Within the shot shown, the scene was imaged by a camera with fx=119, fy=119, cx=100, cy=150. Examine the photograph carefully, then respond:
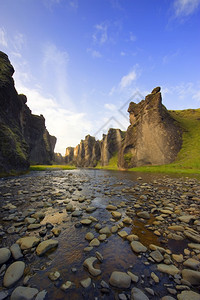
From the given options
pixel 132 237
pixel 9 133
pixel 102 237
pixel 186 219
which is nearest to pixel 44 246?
pixel 102 237

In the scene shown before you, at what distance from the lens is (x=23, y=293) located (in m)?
2.23

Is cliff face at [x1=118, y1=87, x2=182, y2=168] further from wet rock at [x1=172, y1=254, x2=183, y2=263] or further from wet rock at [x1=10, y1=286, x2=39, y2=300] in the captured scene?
wet rock at [x1=10, y1=286, x2=39, y2=300]

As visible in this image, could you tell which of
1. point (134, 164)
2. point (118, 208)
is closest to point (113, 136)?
point (134, 164)

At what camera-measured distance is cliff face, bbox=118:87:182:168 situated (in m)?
43.8

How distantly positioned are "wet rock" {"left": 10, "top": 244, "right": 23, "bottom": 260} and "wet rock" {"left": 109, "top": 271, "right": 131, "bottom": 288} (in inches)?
101

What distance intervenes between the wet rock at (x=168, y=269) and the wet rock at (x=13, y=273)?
328 cm

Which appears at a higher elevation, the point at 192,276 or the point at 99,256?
the point at 192,276

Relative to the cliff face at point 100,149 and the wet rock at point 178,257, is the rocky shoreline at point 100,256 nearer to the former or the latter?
the wet rock at point 178,257

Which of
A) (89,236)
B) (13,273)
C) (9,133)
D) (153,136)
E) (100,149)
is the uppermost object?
(100,149)

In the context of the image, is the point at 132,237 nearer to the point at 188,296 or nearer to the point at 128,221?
the point at 128,221

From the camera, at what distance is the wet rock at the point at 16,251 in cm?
Result: 328

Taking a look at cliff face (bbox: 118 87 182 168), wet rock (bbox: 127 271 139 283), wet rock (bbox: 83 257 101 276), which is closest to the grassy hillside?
cliff face (bbox: 118 87 182 168)

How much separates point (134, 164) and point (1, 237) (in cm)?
5181

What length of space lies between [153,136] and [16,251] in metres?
50.9
